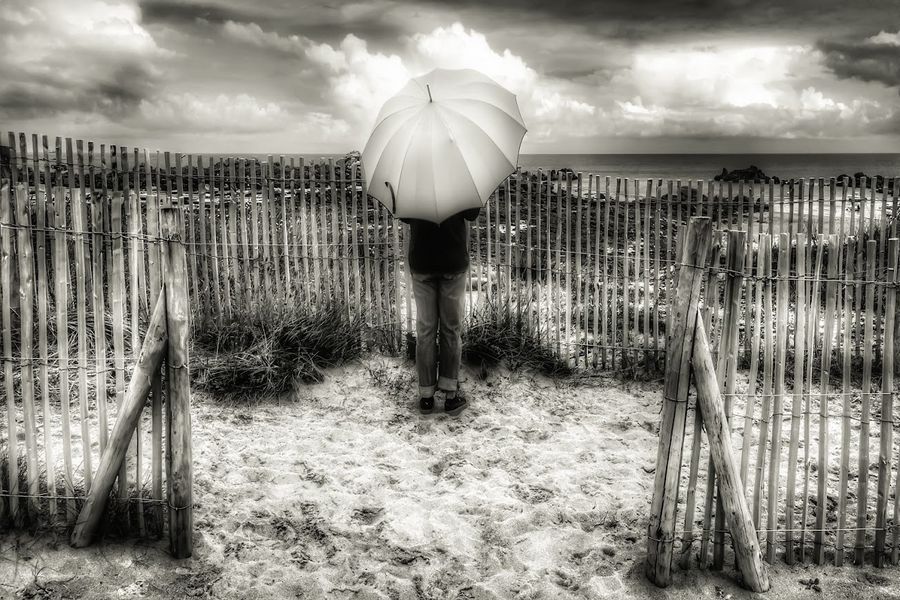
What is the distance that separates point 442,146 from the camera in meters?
4.55

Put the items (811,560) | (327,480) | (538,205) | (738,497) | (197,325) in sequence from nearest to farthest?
(738,497) < (811,560) < (327,480) < (197,325) < (538,205)

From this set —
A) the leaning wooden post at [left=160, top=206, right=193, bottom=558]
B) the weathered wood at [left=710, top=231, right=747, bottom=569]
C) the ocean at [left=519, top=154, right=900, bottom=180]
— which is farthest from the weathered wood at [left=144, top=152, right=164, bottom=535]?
the ocean at [left=519, top=154, right=900, bottom=180]

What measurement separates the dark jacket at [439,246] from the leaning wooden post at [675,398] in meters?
1.95

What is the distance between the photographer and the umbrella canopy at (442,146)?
14.9ft

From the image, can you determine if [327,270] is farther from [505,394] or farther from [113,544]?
[113,544]

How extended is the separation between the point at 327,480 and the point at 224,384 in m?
1.60

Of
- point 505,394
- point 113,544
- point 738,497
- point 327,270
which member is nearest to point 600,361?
point 505,394

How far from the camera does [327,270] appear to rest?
21.6 ft

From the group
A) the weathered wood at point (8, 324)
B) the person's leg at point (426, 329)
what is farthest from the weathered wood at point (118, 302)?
the person's leg at point (426, 329)

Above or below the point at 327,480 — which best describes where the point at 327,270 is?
above

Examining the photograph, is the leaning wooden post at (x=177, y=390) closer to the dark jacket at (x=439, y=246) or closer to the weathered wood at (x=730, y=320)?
the dark jacket at (x=439, y=246)

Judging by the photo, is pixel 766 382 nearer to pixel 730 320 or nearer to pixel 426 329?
pixel 730 320

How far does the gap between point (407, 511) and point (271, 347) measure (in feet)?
7.56

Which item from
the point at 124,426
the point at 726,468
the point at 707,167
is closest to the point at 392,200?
the point at 124,426
